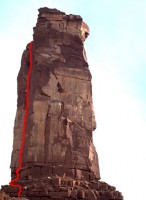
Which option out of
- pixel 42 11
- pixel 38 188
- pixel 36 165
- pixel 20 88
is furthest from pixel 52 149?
pixel 42 11

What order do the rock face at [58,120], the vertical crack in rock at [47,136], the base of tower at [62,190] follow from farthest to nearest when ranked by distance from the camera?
the vertical crack in rock at [47,136] → the rock face at [58,120] → the base of tower at [62,190]

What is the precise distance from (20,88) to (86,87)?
4.36 meters

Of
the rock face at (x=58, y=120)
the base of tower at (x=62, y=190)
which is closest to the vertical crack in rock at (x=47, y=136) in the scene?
the rock face at (x=58, y=120)

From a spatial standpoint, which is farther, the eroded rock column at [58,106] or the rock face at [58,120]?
the eroded rock column at [58,106]

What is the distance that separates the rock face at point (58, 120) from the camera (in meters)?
24.6

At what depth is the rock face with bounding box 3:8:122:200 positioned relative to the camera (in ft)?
80.8

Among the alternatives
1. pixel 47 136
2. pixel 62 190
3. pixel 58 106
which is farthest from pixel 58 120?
pixel 62 190

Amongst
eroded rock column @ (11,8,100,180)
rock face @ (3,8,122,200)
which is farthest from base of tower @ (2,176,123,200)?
eroded rock column @ (11,8,100,180)

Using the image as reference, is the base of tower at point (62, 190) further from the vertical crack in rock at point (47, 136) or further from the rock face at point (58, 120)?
the vertical crack in rock at point (47, 136)

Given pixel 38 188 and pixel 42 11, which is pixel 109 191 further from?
pixel 42 11

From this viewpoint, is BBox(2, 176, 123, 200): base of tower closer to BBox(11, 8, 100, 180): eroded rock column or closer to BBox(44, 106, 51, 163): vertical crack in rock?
BBox(11, 8, 100, 180): eroded rock column

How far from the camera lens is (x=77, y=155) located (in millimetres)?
26188

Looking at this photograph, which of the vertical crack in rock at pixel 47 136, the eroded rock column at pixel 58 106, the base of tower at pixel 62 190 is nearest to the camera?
the base of tower at pixel 62 190

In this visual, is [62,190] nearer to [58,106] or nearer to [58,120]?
[58,120]
